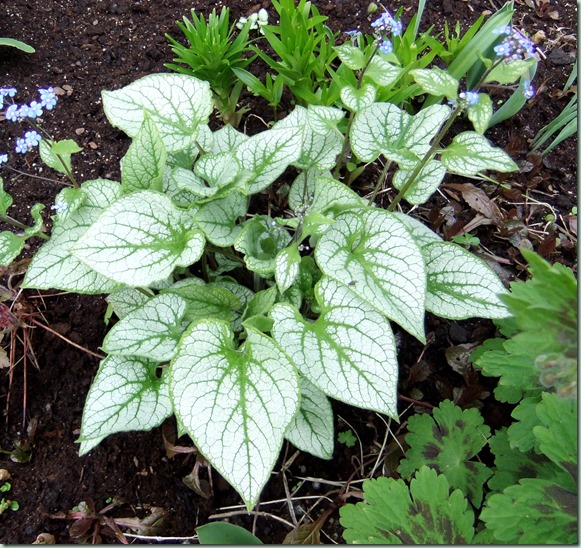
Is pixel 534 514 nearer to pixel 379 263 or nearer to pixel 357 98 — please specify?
pixel 379 263

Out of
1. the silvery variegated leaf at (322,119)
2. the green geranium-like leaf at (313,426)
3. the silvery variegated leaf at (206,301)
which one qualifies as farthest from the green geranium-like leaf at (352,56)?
the green geranium-like leaf at (313,426)

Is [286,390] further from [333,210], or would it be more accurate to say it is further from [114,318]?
[114,318]

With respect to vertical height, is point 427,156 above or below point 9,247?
above

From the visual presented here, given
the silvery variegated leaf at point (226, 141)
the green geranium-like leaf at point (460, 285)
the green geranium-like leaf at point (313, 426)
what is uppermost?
the green geranium-like leaf at point (460, 285)

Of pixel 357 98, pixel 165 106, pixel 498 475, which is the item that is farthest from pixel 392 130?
pixel 498 475

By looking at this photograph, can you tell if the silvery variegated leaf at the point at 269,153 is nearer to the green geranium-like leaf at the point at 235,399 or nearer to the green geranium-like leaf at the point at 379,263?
the green geranium-like leaf at the point at 379,263

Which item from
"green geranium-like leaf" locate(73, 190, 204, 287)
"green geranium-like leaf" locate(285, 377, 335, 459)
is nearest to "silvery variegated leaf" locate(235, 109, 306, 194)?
"green geranium-like leaf" locate(73, 190, 204, 287)
